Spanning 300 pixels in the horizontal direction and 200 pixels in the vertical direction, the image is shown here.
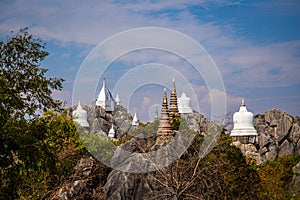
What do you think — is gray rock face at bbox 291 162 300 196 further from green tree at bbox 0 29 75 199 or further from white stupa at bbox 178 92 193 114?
white stupa at bbox 178 92 193 114

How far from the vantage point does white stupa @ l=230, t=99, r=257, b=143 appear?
3659 centimetres

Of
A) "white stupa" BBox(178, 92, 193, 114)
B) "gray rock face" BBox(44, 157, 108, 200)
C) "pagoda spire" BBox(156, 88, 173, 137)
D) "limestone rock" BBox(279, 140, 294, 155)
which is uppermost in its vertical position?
"white stupa" BBox(178, 92, 193, 114)

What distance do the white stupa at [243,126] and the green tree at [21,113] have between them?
29134mm

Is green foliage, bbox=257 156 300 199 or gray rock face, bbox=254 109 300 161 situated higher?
gray rock face, bbox=254 109 300 161

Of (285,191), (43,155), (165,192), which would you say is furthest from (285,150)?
(43,155)

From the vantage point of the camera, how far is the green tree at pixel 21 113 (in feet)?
24.9

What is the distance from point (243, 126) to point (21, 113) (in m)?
30.1

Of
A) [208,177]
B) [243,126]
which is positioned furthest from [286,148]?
[208,177]

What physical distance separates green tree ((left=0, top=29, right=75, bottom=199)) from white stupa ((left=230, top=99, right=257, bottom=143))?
95.6 ft

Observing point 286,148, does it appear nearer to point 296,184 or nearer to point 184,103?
point 184,103

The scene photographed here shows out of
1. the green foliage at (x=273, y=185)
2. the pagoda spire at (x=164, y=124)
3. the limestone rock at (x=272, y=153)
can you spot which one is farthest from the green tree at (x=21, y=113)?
the limestone rock at (x=272, y=153)

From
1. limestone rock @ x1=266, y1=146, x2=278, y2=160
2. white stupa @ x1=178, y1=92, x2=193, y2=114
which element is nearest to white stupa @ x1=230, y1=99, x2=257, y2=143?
white stupa @ x1=178, y1=92, x2=193, y2=114

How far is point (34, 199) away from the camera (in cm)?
1271

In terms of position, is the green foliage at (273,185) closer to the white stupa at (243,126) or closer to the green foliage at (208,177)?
the green foliage at (208,177)
